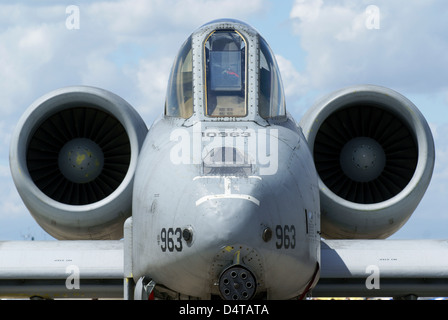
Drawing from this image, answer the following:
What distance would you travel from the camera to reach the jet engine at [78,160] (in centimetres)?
1223

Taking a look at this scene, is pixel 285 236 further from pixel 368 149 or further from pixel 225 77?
pixel 368 149

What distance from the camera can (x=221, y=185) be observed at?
8141mm

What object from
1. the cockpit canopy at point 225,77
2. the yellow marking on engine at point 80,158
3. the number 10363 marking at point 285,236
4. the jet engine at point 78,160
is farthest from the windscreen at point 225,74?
the yellow marking on engine at point 80,158

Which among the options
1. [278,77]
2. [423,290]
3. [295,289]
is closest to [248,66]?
[278,77]

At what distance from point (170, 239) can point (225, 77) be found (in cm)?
207

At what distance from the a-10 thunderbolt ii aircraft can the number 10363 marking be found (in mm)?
19

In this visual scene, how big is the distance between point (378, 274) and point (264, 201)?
3.68 meters

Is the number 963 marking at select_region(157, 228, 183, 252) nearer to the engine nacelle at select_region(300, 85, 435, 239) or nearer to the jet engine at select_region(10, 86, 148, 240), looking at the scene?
the jet engine at select_region(10, 86, 148, 240)

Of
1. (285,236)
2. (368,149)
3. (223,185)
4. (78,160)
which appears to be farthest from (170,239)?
(368,149)

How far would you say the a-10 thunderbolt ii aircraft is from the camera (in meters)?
8.17

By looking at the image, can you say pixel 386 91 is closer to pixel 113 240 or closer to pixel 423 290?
pixel 423 290

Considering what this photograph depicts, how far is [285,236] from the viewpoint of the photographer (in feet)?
27.3

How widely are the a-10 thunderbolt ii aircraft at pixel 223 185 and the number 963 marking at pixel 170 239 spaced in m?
0.02

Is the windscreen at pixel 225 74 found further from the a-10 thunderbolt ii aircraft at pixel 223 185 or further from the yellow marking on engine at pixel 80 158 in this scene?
the yellow marking on engine at pixel 80 158
